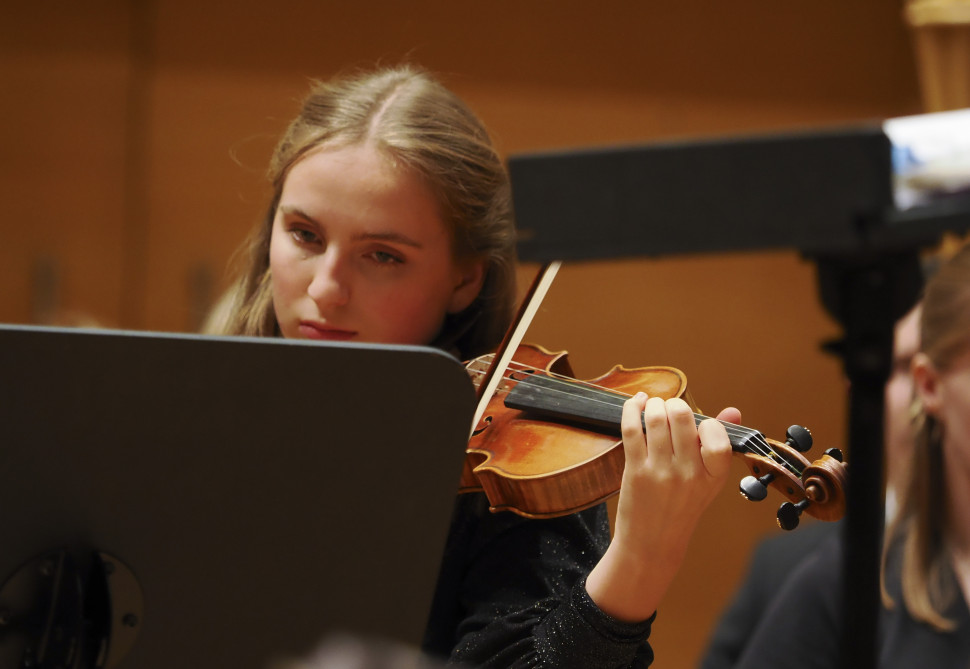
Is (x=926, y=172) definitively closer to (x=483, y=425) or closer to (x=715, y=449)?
(x=715, y=449)

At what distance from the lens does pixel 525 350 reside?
1.03 m

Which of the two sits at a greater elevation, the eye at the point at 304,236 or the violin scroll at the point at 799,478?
the eye at the point at 304,236

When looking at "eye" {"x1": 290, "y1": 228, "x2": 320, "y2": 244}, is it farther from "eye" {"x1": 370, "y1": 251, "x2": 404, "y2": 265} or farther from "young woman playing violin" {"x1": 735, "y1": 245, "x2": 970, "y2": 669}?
"young woman playing violin" {"x1": 735, "y1": 245, "x2": 970, "y2": 669}

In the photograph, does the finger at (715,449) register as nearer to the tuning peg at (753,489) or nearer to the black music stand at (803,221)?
the tuning peg at (753,489)

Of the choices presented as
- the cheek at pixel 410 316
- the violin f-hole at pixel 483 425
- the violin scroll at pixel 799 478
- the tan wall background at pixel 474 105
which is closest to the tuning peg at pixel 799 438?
the violin scroll at pixel 799 478

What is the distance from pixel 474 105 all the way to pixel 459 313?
5.88 feet

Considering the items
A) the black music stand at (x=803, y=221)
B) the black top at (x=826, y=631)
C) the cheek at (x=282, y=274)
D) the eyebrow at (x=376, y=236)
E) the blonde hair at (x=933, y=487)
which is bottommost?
the black top at (x=826, y=631)

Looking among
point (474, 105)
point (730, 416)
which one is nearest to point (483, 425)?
point (730, 416)

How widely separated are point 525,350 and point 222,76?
6.27 ft

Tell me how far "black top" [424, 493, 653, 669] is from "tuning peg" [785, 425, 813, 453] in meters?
0.18

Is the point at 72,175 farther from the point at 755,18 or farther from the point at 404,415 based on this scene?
the point at 404,415

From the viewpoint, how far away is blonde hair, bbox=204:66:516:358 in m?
1.05

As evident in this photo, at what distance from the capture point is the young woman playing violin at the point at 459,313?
0.81 meters

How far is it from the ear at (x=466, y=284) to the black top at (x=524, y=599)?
0.21 m
